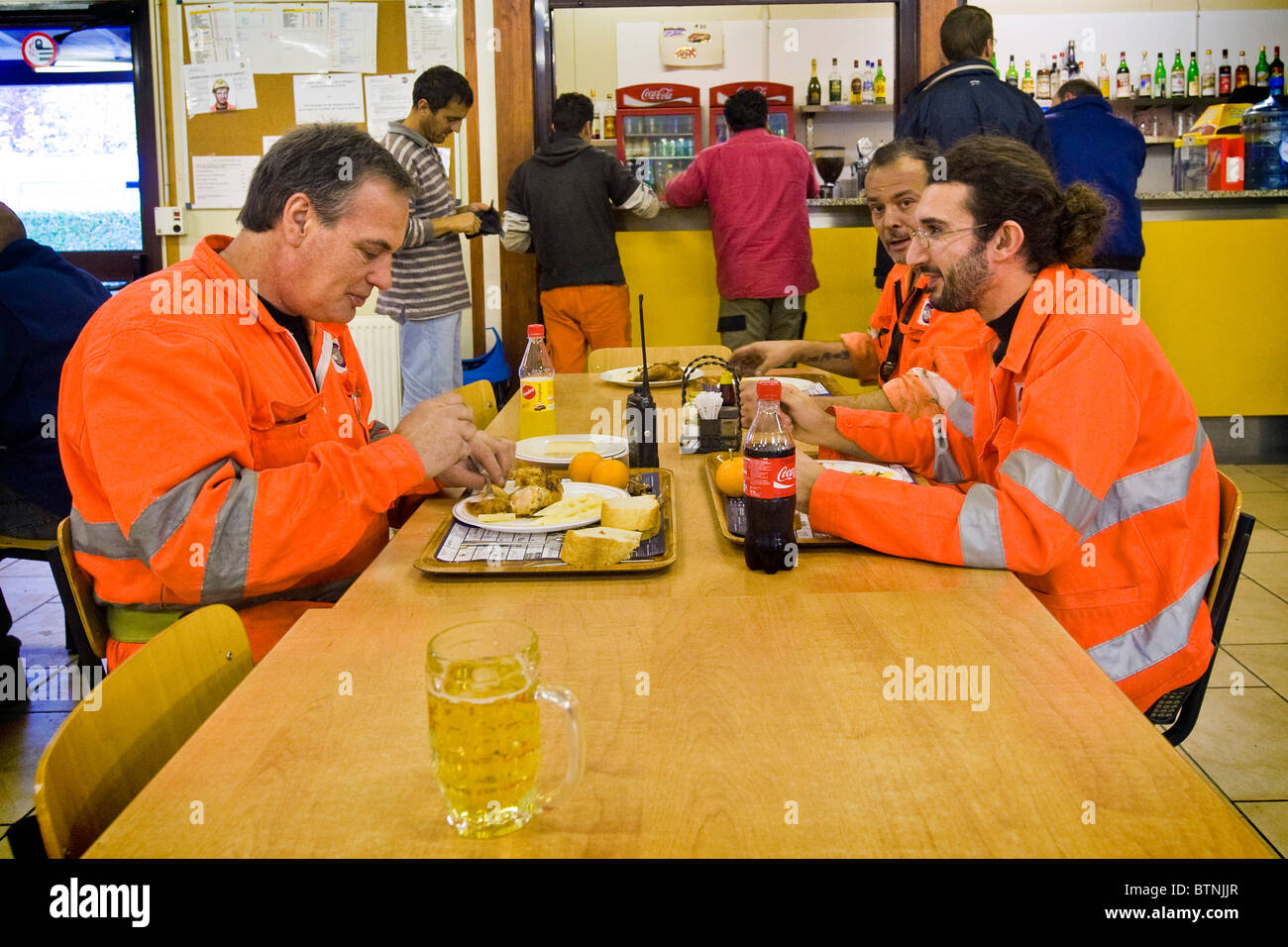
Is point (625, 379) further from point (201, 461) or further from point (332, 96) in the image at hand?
point (332, 96)

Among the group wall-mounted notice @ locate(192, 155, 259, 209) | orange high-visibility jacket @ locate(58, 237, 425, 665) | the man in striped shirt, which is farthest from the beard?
wall-mounted notice @ locate(192, 155, 259, 209)

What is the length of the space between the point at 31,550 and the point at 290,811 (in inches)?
91.6

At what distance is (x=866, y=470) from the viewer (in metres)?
1.88

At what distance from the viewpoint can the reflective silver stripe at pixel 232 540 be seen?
1.46 metres

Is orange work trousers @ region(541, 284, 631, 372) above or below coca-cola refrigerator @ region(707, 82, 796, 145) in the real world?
below

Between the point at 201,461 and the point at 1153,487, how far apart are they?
1.34m

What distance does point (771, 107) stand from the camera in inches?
288

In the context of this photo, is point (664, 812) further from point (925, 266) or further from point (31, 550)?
point (31, 550)

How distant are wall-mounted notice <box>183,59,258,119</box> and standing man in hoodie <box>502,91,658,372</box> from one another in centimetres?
174

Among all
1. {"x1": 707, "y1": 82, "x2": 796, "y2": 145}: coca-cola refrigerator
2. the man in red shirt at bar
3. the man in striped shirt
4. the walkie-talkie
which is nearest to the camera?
the walkie-talkie

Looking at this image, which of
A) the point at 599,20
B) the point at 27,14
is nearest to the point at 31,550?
the point at 27,14

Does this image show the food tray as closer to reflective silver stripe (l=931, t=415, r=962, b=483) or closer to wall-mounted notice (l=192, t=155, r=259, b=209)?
reflective silver stripe (l=931, t=415, r=962, b=483)

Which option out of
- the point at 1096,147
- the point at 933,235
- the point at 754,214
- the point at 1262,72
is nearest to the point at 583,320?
the point at 754,214

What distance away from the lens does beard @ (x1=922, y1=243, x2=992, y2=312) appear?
1831 mm
